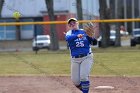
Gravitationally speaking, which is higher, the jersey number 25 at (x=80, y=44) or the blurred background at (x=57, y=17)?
the jersey number 25 at (x=80, y=44)

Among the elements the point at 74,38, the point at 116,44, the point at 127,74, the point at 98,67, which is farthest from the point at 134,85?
the point at 116,44

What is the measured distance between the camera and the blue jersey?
9386 mm

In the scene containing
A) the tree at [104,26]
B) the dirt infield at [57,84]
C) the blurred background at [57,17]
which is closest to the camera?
the dirt infield at [57,84]

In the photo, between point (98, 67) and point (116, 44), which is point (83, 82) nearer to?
point (98, 67)

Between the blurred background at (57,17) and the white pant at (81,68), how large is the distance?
1398cm

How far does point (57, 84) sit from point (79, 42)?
3616 mm

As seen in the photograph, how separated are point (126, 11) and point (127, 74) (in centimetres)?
5881

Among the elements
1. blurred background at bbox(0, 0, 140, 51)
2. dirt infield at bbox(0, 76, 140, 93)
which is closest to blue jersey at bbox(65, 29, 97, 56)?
dirt infield at bbox(0, 76, 140, 93)

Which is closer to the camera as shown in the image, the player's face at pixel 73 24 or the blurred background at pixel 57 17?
the player's face at pixel 73 24

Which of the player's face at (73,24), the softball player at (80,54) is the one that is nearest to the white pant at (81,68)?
the softball player at (80,54)

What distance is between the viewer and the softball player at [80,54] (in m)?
9.35

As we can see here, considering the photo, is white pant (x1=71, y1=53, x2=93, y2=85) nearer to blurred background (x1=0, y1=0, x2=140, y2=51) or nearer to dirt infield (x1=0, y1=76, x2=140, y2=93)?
dirt infield (x1=0, y1=76, x2=140, y2=93)

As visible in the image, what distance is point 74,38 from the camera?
941 cm

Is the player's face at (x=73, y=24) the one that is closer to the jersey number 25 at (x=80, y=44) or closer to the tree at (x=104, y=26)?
the jersey number 25 at (x=80, y=44)
